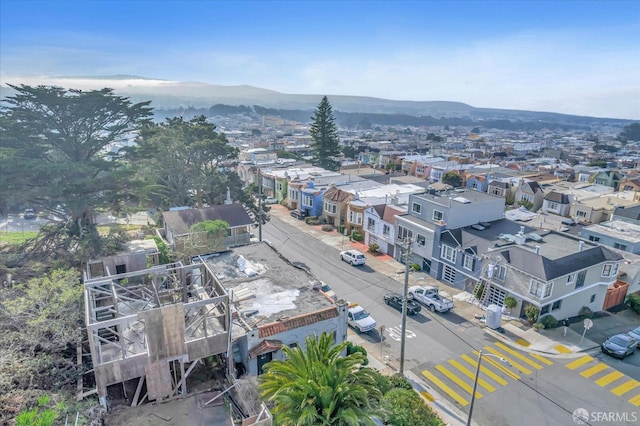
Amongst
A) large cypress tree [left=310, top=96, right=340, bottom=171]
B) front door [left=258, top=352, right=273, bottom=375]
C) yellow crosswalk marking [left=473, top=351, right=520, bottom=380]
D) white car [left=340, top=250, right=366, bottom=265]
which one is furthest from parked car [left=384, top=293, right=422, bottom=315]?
large cypress tree [left=310, top=96, right=340, bottom=171]

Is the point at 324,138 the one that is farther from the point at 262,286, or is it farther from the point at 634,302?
the point at 634,302

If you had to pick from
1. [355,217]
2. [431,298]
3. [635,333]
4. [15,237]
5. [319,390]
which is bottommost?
[635,333]

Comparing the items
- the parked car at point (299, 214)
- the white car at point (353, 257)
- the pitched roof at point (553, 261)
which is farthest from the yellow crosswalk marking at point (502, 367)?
the parked car at point (299, 214)

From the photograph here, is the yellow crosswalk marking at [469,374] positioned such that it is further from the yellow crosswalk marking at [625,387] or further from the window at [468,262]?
the window at [468,262]

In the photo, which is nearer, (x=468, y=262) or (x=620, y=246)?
(x=468, y=262)

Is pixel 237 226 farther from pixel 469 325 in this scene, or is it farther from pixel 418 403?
pixel 418 403

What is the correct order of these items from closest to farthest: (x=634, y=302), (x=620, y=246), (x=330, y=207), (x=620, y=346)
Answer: (x=620, y=346)
(x=634, y=302)
(x=620, y=246)
(x=330, y=207)

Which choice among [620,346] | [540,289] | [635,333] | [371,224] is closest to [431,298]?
[540,289]

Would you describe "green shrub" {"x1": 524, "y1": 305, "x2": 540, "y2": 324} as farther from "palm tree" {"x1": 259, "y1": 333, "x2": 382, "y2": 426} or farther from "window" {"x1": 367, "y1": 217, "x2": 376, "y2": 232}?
"window" {"x1": 367, "y1": 217, "x2": 376, "y2": 232}
